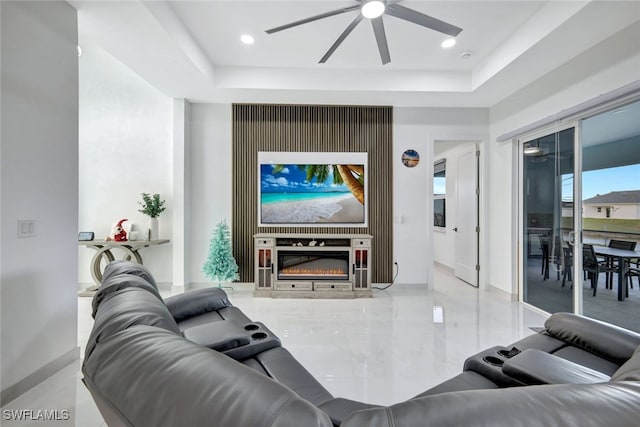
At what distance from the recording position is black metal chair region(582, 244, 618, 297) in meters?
2.99

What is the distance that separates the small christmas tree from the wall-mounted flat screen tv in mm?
650

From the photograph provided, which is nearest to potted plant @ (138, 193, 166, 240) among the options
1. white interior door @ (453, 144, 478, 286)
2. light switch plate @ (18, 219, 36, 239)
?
light switch plate @ (18, 219, 36, 239)

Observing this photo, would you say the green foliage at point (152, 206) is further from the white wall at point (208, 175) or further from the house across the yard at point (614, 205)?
the house across the yard at point (614, 205)

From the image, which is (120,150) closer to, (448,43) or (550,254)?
(448,43)

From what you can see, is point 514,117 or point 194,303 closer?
point 194,303

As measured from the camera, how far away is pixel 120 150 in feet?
14.9

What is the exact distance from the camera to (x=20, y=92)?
1.94 metres

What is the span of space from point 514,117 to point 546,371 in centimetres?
408

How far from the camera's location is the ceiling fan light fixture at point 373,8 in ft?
7.50

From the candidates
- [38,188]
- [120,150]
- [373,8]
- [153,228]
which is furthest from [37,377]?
[373,8]

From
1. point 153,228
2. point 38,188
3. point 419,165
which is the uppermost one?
point 419,165

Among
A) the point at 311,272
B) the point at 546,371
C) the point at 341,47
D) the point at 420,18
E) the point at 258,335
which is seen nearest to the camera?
the point at 546,371

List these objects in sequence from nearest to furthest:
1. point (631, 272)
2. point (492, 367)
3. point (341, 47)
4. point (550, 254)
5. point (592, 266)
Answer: point (492, 367), point (631, 272), point (592, 266), point (341, 47), point (550, 254)

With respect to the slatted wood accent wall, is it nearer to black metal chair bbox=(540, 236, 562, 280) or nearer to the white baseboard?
black metal chair bbox=(540, 236, 562, 280)
